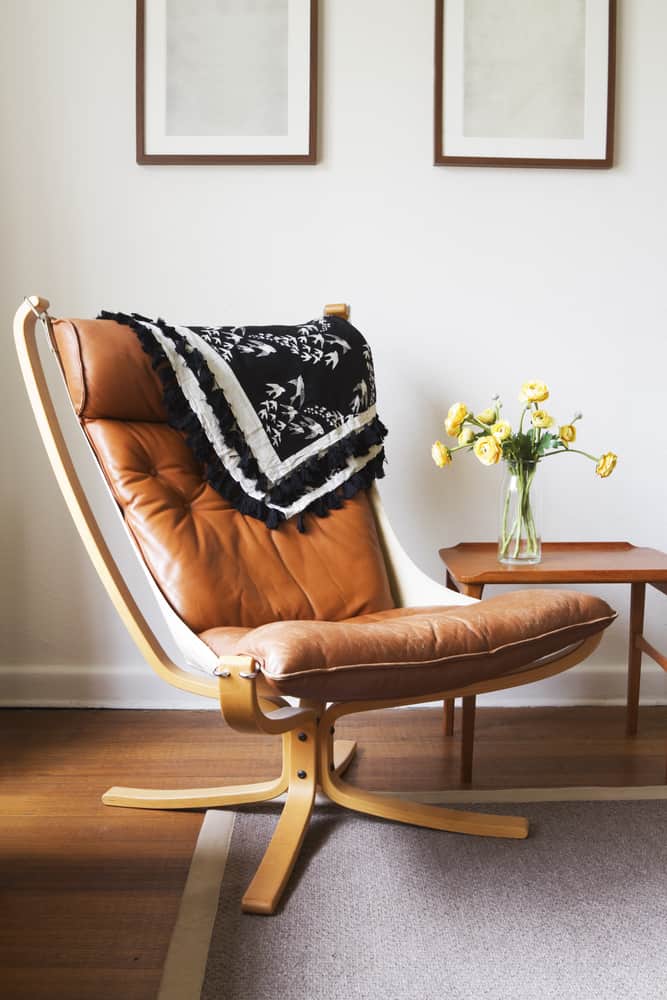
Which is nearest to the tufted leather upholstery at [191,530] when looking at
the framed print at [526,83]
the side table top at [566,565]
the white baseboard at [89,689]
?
the side table top at [566,565]

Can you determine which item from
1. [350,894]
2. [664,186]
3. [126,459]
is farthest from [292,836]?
[664,186]

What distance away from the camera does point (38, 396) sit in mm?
1488

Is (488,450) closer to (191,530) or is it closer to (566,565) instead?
(566,565)

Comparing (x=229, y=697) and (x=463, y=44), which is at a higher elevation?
(x=463, y=44)

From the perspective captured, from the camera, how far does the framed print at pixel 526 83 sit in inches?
85.2

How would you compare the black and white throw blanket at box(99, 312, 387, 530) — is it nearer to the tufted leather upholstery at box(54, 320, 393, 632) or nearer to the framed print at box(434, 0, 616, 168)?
the tufted leather upholstery at box(54, 320, 393, 632)

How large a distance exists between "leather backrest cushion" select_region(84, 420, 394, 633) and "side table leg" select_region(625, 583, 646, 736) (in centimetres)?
63

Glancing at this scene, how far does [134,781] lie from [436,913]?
28.8 inches

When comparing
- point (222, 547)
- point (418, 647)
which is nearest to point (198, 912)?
point (418, 647)

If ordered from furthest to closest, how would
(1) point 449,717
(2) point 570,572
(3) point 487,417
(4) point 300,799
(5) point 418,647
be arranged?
(1) point 449,717 → (3) point 487,417 → (2) point 570,572 → (4) point 300,799 → (5) point 418,647

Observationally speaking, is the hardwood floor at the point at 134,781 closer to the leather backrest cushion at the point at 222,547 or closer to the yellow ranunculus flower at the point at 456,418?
the leather backrest cushion at the point at 222,547

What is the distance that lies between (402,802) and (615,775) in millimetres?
514

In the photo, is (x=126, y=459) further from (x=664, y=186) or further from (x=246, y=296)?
(x=664, y=186)

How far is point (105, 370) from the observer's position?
1639 millimetres
